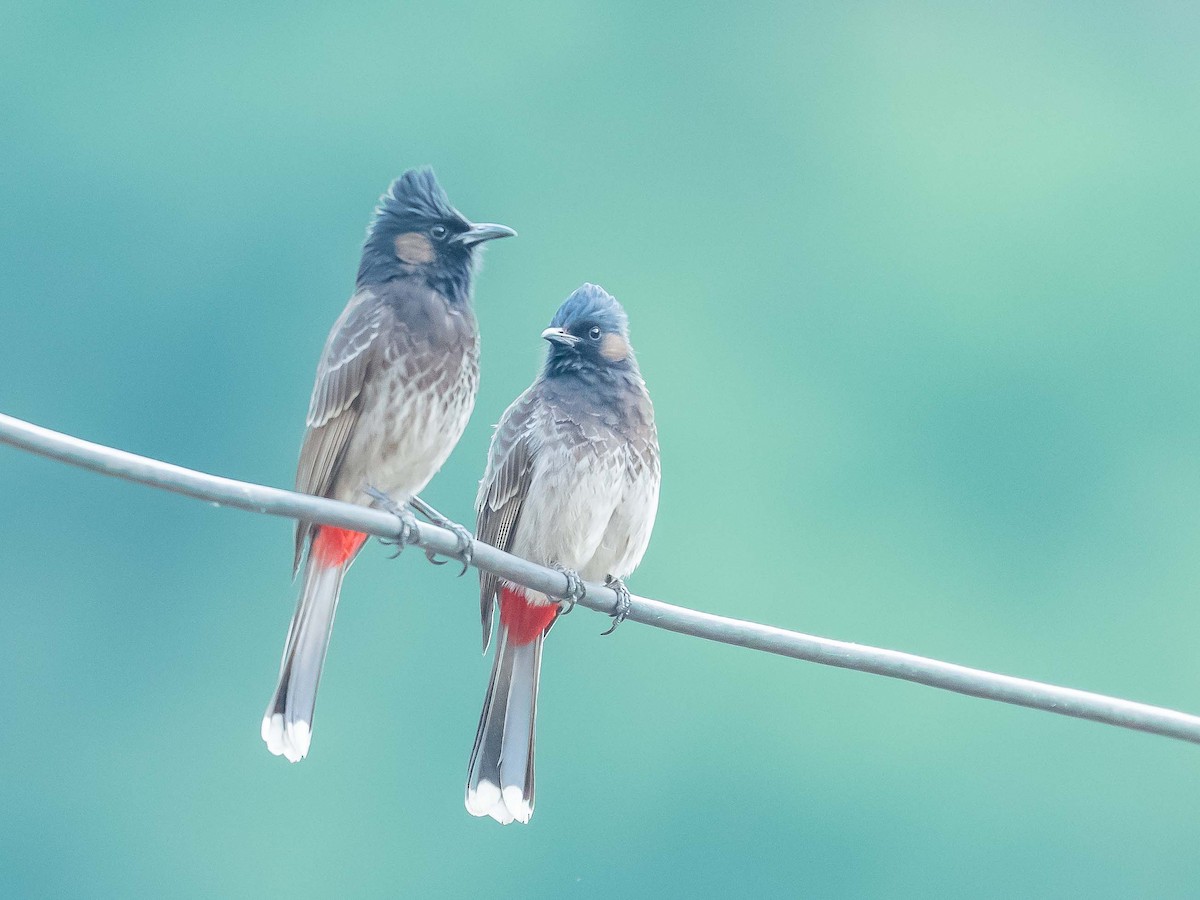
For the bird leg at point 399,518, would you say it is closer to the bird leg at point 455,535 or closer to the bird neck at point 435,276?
the bird leg at point 455,535

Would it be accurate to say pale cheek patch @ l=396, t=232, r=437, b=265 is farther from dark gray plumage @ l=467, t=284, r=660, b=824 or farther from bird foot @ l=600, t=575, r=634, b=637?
bird foot @ l=600, t=575, r=634, b=637

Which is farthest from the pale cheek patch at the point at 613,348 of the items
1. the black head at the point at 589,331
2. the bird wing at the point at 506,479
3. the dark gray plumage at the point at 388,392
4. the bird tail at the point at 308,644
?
the bird tail at the point at 308,644

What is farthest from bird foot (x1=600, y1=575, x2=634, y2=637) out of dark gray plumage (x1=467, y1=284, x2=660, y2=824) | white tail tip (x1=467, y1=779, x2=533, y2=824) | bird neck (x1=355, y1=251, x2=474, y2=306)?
bird neck (x1=355, y1=251, x2=474, y2=306)

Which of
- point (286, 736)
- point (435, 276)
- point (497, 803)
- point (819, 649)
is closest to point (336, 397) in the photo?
point (435, 276)

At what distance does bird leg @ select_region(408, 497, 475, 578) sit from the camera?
2.51 m

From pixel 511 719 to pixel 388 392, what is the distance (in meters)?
0.94

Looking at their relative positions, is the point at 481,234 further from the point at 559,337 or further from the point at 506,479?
the point at 506,479

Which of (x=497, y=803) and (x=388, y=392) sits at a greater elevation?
(x=388, y=392)

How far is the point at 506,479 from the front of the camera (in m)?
3.65

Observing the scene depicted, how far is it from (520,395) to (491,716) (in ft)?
2.83

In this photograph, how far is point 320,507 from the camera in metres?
2.18

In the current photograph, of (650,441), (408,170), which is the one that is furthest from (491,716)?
(408,170)

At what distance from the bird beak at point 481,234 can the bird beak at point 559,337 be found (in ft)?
1.02

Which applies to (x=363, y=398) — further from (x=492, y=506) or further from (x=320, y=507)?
(x=320, y=507)
